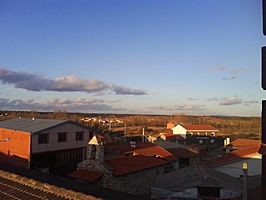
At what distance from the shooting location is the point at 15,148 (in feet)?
89.1

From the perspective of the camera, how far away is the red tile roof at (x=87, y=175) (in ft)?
61.3

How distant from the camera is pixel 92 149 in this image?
19.7m

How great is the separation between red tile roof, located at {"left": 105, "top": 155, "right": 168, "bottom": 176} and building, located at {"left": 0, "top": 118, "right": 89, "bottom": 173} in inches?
314

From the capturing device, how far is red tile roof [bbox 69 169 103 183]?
1869 centimetres

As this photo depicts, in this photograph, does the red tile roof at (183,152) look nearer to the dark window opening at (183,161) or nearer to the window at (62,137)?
the dark window opening at (183,161)

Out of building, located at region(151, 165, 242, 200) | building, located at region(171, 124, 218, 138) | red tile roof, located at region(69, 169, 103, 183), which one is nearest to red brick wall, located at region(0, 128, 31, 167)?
red tile roof, located at region(69, 169, 103, 183)

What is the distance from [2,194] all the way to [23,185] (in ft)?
2.13

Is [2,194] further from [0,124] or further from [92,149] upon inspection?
[0,124]

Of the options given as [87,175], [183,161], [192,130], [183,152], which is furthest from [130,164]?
[192,130]

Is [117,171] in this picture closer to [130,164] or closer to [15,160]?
[130,164]

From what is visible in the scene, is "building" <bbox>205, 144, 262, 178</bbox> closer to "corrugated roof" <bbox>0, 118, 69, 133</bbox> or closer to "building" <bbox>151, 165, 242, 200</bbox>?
"building" <bbox>151, 165, 242, 200</bbox>

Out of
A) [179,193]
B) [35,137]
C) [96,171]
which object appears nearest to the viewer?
[179,193]

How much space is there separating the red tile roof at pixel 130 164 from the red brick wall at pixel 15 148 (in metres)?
8.59

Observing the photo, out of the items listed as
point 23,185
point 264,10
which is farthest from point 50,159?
point 264,10
